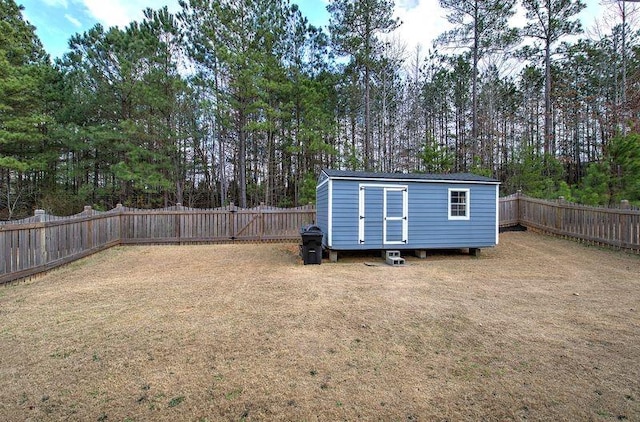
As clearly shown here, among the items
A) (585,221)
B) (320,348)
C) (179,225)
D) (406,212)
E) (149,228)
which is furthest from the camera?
(179,225)

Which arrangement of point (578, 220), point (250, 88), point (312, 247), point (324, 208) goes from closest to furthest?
1. point (312, 247)
2. point (324, 208)
3. point (578, 220)
4. point (250, 88)

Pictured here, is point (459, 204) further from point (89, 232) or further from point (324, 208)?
point (89, 232)

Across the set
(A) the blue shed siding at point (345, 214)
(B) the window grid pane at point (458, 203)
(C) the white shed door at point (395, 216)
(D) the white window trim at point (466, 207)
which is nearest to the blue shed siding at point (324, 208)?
(A) the blue shed siding at point (345, 214)

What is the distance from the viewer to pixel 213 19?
1462 centimetres

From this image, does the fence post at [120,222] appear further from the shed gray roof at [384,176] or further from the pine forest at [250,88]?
the shed gray roof at [384,176]

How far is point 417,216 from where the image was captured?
8.36 metres

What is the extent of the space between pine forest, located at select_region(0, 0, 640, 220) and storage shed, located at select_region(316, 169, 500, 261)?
19.4ft

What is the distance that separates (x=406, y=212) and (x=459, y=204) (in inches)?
61.2

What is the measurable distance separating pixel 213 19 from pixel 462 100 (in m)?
17.0

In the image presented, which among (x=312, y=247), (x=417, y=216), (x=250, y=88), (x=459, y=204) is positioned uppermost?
(x=250, y=88)

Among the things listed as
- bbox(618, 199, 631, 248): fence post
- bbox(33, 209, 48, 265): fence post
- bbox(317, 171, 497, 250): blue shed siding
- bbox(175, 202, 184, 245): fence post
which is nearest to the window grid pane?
bbox(317, 171, 497, 250): blue shed siding

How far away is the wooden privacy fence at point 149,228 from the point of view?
20.7 ft

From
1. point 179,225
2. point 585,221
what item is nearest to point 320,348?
point 179,225

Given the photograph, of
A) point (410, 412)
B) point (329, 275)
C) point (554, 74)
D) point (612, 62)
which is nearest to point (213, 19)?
point (329, 275)
